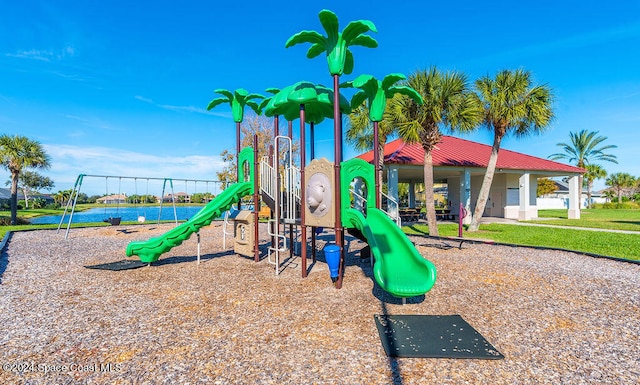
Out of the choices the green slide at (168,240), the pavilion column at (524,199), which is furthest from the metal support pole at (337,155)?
the pavilion column at (524,199)

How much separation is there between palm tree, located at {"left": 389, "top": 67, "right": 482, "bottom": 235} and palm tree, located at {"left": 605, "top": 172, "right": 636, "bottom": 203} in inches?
2463

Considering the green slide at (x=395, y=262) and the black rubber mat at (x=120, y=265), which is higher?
the green slide at (x=395, y=262)

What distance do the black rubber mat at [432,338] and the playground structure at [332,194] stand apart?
17.6 inches

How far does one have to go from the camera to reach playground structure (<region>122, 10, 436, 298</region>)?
17.3 feet

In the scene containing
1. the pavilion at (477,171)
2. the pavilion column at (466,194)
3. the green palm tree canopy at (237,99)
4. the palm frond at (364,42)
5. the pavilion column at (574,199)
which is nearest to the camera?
the palm frond at (364,42)

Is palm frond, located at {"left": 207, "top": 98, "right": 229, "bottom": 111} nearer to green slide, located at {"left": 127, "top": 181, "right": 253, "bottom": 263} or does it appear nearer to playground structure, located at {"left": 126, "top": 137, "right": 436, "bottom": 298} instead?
playground structure, located at {"left": 126, "top": 137, "right": 436, "bottom": 298}

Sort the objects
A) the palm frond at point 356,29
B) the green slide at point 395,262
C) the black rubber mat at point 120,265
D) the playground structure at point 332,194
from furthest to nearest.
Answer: the black rubber mat at point 120,265, the palm frond at point 356,29, the playground structure at point 332,194, the green slide at point 395,262

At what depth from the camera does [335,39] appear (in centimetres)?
639

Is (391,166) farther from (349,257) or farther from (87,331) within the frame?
(87,331)

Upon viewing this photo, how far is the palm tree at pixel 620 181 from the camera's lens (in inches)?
2199

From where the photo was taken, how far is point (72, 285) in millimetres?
6492

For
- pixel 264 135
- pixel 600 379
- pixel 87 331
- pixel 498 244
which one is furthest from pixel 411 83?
pixel 264 135

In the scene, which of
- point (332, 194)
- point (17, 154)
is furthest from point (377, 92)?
point (17, 154)

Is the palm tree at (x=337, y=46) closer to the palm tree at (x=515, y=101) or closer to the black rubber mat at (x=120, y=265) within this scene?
the black rubber mat at (x=120, y=265)
